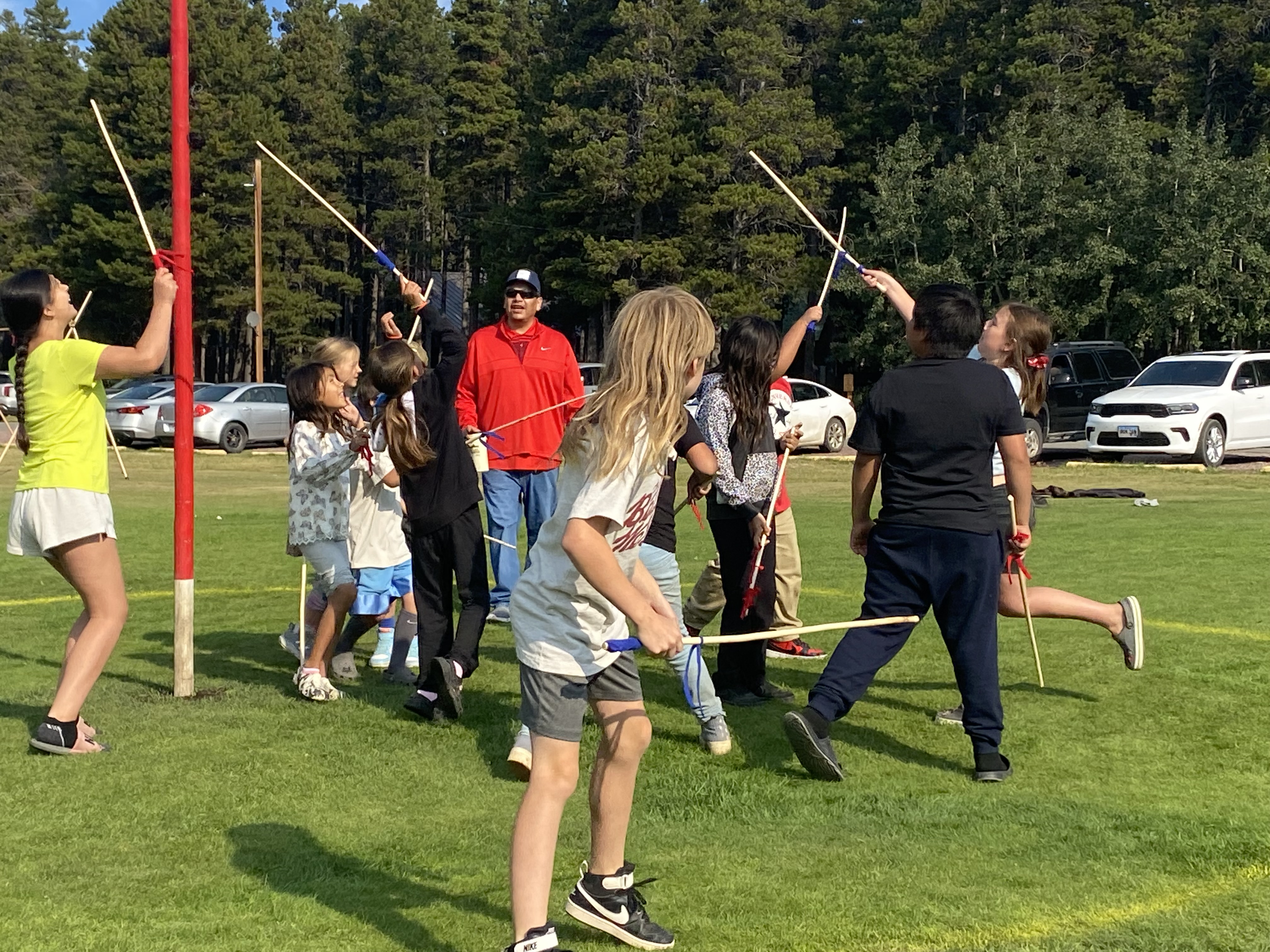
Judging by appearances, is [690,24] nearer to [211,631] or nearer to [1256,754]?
[211,631]

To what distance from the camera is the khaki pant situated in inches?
306

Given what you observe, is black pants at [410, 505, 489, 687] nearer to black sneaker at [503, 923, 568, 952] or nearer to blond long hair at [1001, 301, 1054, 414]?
blond long hair at [1001, 301, 1054, 414]

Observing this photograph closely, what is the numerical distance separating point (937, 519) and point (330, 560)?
3.20 meters

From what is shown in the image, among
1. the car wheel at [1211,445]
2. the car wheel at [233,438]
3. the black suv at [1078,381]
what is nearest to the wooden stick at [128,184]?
the car wheel at [1211,445]

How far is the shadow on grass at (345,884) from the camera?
4184 mm

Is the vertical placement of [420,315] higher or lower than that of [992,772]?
higher

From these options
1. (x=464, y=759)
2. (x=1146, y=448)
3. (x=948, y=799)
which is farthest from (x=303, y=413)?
(x=1146, y=448)

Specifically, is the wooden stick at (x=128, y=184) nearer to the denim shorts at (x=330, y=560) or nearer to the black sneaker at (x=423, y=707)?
the denim shorts at (x=330, y=560)

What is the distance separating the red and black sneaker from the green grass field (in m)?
0.35

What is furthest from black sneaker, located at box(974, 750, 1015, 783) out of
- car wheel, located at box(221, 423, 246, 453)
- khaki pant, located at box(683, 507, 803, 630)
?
car wheel, located at box(221, 423, 246, 453)

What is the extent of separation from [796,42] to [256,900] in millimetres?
53150

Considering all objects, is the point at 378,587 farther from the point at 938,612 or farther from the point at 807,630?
the point at 807,630

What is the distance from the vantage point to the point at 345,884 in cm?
451

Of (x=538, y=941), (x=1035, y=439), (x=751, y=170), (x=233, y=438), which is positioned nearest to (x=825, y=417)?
(x=1035, y=439)
